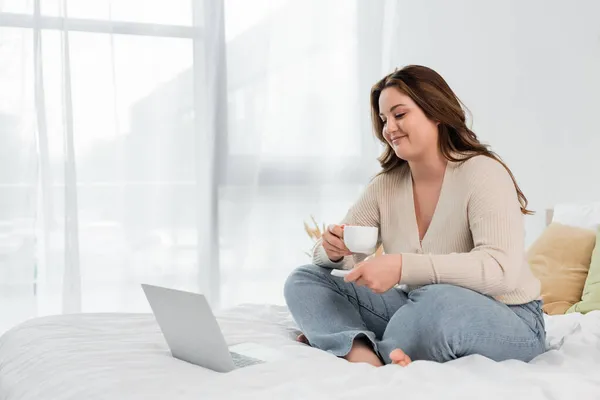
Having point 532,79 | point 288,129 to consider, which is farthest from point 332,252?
point 288,129

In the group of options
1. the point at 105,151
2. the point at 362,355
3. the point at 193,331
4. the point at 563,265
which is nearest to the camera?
the point at 193,331

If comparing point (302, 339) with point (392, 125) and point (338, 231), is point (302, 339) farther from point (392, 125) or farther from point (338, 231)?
point (392, 125)

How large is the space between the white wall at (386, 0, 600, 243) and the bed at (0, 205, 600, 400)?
4.74ft

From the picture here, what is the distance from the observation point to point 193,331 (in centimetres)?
159

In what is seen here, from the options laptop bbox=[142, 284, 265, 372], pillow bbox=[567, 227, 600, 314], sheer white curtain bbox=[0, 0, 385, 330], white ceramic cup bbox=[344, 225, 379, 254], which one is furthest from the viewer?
sheer white curtain bbox=[0, 0, 385, 330]

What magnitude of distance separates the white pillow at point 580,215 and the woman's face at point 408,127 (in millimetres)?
986

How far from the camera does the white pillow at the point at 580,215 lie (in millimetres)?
2736

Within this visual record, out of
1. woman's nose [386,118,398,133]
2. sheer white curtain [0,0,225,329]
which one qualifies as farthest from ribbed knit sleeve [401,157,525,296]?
sheer white curtain [0,0,225,329]

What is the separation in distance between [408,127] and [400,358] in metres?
0.66

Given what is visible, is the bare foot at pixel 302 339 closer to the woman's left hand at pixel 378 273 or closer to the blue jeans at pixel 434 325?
the blue jeans at pixel 434 325

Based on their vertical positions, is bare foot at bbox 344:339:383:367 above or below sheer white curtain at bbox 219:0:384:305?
below

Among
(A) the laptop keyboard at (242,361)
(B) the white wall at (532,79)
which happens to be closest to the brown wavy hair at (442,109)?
(A) the laptop keyboard at (242,361)

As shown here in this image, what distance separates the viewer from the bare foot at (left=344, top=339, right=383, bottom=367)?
1713 mm

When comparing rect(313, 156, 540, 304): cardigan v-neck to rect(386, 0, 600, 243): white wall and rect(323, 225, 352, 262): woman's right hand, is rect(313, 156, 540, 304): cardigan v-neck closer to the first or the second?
rect(323, 225, 352, 262): woman's right hand
